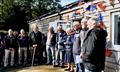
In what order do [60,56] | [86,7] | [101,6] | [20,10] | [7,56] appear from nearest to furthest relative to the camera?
[101,6] < [86,7] < [60,56] < [7,56] < [20,10]

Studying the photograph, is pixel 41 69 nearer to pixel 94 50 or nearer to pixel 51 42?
pixel 51 42

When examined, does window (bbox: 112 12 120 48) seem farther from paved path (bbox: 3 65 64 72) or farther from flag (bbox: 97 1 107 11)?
paved path (bbox: 3 65 64 72)

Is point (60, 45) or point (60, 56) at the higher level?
point (60, 45)

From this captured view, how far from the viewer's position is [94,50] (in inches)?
239

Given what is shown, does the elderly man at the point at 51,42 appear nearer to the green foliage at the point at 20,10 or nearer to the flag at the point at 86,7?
the flag at the point at 86,7

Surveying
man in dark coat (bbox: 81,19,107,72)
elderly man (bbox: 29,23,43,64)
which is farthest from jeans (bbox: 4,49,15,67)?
man in dark coat (bbox: 81,19,107,72)

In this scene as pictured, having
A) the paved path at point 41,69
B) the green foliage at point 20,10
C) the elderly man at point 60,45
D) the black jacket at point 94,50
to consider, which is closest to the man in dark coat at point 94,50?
the black jacket at point 94,50

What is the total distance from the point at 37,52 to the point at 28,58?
2.72 ft

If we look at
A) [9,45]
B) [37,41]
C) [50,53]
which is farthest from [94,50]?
[9,45]

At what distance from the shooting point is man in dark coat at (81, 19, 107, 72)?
19.9 ft

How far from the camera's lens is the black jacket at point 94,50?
239 inches

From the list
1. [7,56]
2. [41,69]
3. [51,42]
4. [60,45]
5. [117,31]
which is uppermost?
[117,31]

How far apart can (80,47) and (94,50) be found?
120 inches

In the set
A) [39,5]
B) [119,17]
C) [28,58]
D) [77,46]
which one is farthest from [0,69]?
[39,5]
